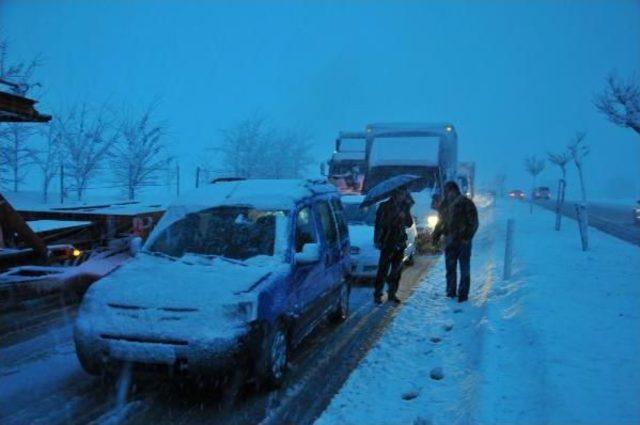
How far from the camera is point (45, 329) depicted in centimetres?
734

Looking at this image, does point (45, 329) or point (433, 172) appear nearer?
point (45, 329)

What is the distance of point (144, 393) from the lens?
5121 mm

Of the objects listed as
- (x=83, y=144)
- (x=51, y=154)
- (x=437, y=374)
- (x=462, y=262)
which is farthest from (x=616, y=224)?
(x=51, y=154)

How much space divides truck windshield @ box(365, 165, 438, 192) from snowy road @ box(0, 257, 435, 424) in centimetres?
1075

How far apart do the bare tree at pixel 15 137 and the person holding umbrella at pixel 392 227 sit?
62.6 feet

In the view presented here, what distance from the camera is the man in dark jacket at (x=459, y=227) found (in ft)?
29.1

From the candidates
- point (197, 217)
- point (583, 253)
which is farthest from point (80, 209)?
point (583, 253)

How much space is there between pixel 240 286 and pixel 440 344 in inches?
116

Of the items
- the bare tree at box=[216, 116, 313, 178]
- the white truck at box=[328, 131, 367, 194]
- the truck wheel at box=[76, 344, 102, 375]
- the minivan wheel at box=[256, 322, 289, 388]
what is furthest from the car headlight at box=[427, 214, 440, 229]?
the bare tree at box=[216, 116, 313, 178]

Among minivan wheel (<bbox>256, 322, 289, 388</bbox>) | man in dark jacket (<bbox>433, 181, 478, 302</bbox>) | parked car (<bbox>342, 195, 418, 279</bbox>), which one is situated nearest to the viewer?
minivan wheel (<bbox>256, 322, 289, 388</bbox>)

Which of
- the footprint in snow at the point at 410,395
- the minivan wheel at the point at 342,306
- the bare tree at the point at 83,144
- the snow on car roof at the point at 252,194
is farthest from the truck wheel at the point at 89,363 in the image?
the bare tree at the point at 83,144

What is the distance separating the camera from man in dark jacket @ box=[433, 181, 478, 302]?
8.88 m

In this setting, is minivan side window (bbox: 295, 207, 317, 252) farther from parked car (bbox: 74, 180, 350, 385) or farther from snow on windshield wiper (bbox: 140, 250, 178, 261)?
snow on windshield wiper (bbox: 140, 250, 178, 261)

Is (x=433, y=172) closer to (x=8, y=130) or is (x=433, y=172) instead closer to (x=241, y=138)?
(x=8, y=130)
